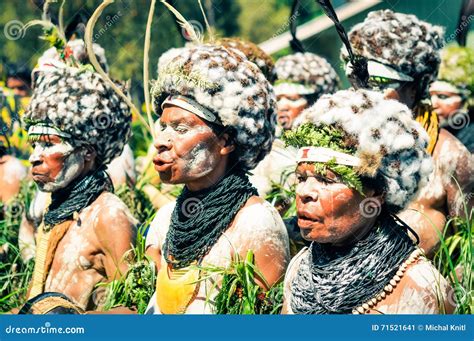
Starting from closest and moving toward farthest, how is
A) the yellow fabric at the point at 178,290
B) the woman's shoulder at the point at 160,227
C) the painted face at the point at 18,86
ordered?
the yellow fabric at the point at 178,290 < the woman's shoulder at the point at 160,227 < the painted face at the point at 18,86

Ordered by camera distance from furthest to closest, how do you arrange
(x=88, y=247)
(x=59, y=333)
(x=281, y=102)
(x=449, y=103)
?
(x=281, y=102) < (x=449, y=103) < (x=88, y=247) < (x=59, y=333)

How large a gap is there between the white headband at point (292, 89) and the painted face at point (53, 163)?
2133mm

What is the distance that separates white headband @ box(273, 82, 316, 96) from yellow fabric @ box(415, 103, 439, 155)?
1714 mm

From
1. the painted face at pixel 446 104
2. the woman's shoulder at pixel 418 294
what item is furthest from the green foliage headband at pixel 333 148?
the painted face at pixel 446 104

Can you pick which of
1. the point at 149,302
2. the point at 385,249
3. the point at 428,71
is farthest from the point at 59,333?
the point at 428,71

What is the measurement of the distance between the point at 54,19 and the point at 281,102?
1.66 m

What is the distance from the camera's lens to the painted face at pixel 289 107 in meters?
7.17

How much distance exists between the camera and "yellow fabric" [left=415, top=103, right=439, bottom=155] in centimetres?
549

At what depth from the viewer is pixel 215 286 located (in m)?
4.53

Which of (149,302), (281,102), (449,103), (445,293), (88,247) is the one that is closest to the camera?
(445,293)

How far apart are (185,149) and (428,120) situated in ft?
5.17

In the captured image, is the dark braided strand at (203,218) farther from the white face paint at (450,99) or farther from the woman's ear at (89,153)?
the white face paint at (450,99)

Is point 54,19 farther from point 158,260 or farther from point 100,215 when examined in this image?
point 158,260

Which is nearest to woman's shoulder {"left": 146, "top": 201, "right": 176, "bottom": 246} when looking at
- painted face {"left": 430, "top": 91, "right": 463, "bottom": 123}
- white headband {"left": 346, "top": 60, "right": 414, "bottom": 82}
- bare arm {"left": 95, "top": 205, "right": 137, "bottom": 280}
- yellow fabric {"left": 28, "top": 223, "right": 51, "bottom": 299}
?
bare arm {"left": 95, "top": 205, "right": 137, "bottom": 280}
